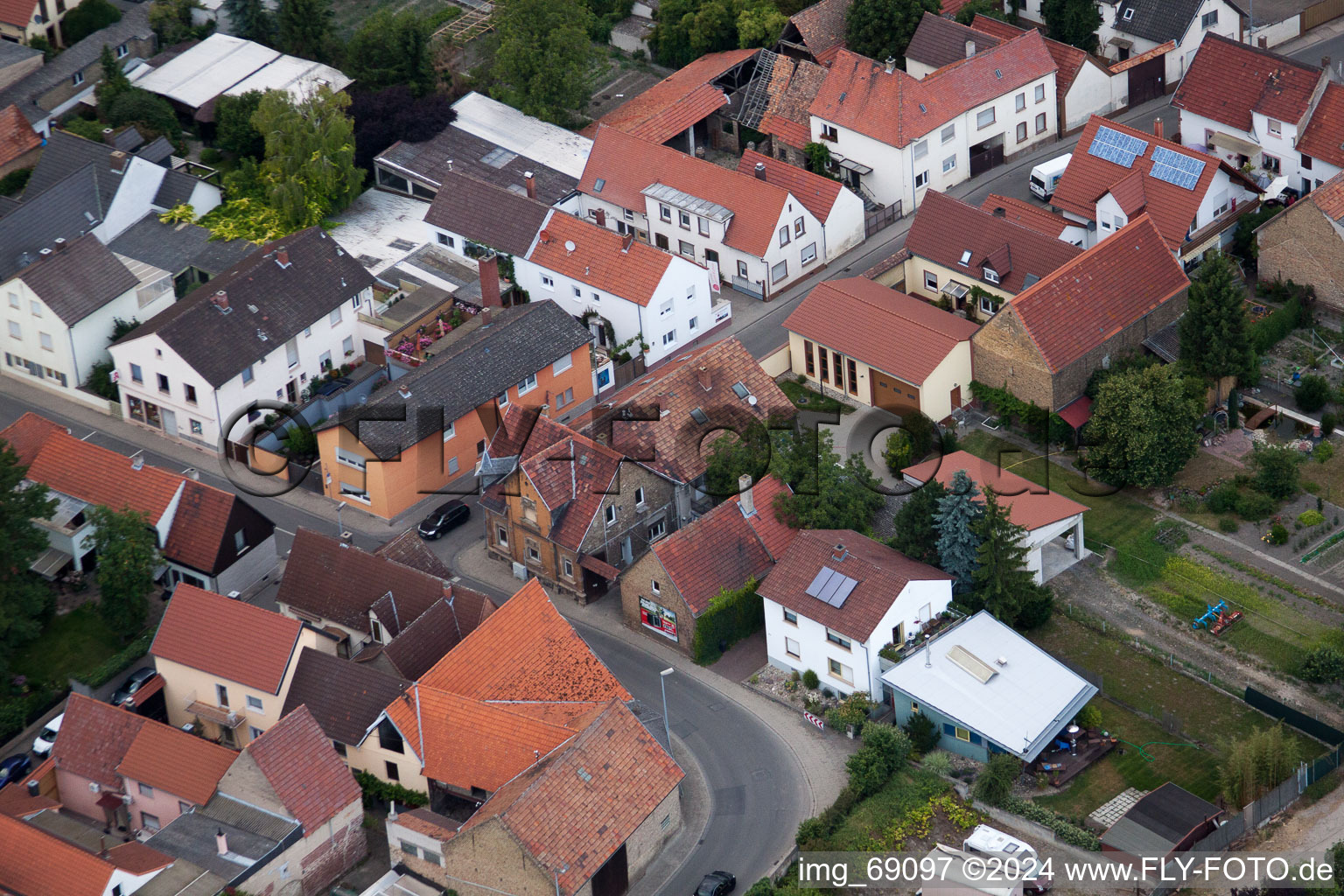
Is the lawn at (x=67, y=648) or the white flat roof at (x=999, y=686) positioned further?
the lawn at (x=67, y=648)

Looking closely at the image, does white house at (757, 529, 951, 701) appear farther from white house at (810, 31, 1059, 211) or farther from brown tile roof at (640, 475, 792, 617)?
white house at (810, 31, 1059, 211)

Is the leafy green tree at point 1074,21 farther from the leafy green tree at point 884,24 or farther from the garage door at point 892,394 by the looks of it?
the garage door at point 892,394

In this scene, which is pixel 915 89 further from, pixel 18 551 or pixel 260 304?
pixel 18 551

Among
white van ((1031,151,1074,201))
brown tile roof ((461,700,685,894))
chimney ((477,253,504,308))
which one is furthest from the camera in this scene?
white van ((1031,151,1074,201))

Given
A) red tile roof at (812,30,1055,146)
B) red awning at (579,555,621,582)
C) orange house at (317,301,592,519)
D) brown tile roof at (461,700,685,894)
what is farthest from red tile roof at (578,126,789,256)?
brown tile roof at (461,700,685,894)

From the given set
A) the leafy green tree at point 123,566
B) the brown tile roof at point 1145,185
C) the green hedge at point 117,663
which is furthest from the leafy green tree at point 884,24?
the green hedge at point 117,663

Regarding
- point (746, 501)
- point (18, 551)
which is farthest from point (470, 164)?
point (18, 551)
